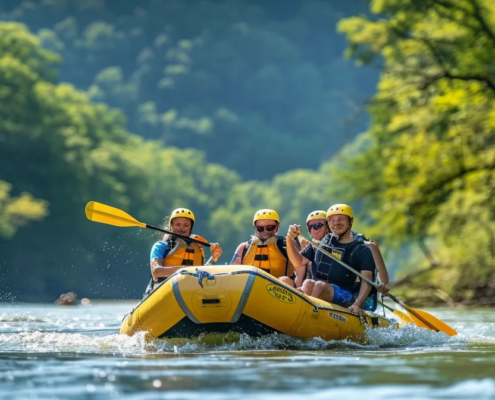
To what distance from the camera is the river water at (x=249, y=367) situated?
20.5 feet

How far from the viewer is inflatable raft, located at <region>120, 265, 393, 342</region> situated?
9.04 meters

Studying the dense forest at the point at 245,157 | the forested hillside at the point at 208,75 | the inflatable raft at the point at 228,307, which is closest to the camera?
the inflatable raft at the point at 228,307

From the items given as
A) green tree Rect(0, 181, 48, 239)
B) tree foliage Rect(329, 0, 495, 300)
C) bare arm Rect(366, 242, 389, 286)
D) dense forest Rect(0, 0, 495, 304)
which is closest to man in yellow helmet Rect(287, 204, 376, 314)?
bare arm Rect(366, 242, 389, 286)

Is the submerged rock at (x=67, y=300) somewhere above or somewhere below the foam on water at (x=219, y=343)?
above

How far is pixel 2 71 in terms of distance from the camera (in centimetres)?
4838

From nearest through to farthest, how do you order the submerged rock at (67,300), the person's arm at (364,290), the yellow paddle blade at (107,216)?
the person's arm at (364,290) → the yellow paddle blade at (107,216) → the submerged rock at (67,300)

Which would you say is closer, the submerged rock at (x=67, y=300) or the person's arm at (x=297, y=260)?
the person's arm at (x=297, y=260)

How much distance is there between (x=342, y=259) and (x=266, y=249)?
851 millimetres

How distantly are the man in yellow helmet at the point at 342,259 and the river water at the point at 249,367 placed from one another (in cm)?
49

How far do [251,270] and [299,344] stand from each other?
32.0 inches

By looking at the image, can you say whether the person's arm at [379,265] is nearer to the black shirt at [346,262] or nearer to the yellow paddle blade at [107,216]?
the black shirt at [346,262]

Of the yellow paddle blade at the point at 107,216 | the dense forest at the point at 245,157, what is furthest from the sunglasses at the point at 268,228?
the dense forest at the point at 245,157

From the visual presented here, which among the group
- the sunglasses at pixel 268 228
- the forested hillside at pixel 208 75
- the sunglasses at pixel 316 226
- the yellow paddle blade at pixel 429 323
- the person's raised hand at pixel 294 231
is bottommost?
the yellow paddle blade at pixel 429 323

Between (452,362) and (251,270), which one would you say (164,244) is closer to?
(251,270)
